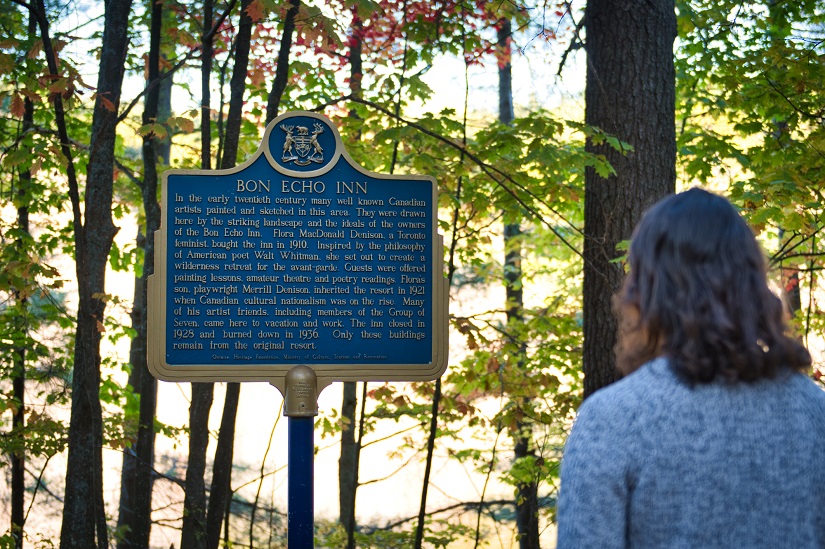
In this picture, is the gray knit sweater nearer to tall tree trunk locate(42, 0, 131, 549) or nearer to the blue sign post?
the blue sign post

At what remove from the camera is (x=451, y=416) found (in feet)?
29.0

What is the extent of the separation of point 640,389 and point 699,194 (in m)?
0.48

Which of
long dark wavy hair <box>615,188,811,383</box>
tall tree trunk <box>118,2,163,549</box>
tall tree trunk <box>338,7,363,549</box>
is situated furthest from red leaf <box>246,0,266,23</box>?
tall tree trunk <box>338,7,363,549</box>

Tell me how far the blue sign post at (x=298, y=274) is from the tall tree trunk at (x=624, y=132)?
2.28m

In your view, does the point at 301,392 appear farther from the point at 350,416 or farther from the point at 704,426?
the point at 350,416

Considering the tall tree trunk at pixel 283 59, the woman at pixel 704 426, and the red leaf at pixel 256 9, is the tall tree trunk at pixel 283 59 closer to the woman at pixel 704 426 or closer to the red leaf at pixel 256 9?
the red leaf at pixel 256 9

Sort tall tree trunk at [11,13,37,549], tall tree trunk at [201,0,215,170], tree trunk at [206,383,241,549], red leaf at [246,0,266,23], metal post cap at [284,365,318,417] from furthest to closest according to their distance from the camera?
tall tree trunk at [11,13,37,549] < tree trunk at [206,383,241,549] < tall tree trunk at [201,0,215,170] < red leaf at [246,0,266,23] < metal post cap at [284,365,318,417]

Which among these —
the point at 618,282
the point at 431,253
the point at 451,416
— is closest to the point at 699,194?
the point at 431,253

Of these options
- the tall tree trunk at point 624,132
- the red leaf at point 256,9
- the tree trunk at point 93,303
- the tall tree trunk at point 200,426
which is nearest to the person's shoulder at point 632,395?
the red leaf at point 256,9

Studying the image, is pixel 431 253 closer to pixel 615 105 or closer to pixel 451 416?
pixel 615 105

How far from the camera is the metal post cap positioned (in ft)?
13.6

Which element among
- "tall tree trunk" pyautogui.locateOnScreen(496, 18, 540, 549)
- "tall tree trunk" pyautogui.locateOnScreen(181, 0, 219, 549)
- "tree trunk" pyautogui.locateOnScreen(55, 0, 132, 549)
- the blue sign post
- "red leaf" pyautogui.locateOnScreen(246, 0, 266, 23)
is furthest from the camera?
"tall tree trunk" pyautogui.locateOnScreen(496, 18, 540, 549)

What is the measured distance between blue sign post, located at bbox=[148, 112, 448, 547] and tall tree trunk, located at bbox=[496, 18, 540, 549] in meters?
4.22

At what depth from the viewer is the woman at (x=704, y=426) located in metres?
1.76
